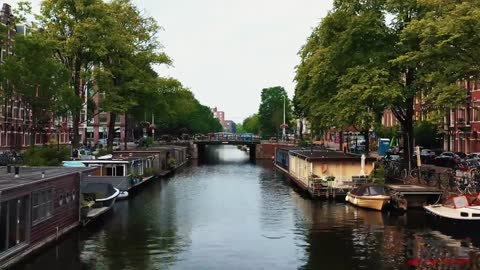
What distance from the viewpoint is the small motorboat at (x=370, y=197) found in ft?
126

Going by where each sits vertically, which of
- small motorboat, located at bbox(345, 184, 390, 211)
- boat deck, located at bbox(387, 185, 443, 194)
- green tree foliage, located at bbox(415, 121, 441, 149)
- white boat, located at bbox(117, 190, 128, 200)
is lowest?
white boat, located at bbox(117, 190, 128, 200)

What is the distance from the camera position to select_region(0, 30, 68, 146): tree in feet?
165

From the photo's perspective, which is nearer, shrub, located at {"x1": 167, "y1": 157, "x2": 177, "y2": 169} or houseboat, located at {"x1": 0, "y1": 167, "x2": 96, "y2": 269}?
houseboat, located at {"x1": 0, "y1": 167, "x2": 96, "y2": 269}

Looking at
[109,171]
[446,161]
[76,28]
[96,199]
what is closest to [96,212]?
[96,199]

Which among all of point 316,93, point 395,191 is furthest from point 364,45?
point 395,191

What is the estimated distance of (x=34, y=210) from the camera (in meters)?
24.6

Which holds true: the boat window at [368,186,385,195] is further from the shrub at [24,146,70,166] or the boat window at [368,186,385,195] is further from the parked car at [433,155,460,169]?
the shrub at [24,146,70,166]

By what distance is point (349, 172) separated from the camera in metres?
47.5

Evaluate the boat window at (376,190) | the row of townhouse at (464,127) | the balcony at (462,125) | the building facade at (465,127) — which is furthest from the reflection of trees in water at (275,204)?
the balcony at (462,125)

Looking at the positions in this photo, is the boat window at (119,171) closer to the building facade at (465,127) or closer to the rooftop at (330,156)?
the rooftop at (330,156)

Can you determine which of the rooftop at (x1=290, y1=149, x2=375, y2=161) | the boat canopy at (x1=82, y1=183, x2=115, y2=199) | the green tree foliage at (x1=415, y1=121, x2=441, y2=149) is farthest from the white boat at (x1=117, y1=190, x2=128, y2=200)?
the green tree foliage at (x1=415, y1=121, x2=441, y2=149)

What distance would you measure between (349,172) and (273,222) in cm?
1459

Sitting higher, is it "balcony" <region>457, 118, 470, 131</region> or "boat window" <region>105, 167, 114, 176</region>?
"balcony" <region>457, 118, 470, 131</region>

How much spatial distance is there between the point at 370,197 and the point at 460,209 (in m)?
8.41
